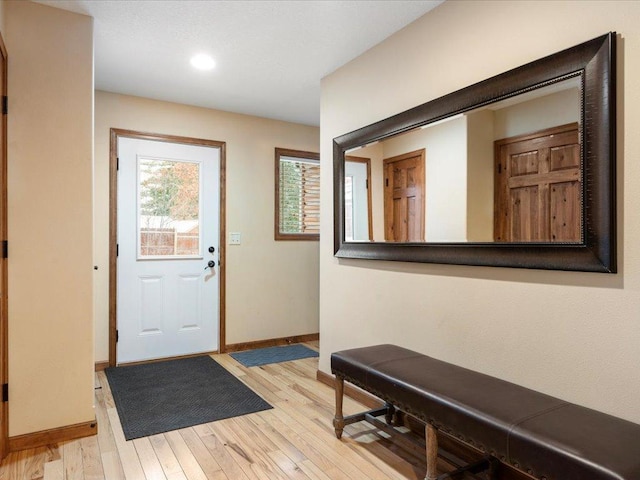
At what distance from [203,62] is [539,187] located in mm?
2421

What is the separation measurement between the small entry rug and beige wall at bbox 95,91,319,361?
18cm

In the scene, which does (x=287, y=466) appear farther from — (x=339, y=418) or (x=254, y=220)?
(x=254, y=220)

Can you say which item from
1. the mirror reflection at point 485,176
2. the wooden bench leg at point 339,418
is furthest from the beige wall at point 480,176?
the wooden bench leg at point 339,418

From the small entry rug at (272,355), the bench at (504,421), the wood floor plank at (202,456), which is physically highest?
the bench at (504,421)

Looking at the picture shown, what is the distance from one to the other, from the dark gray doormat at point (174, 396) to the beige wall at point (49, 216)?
354mm

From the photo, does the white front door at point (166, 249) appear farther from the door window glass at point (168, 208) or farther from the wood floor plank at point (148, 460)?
the wood floor plank at point (148, 460)

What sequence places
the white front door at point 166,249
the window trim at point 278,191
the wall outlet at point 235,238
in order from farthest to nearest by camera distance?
the window trim at point 278,191 → the wall outlet at point 235,238 → the white front door at point 166,249

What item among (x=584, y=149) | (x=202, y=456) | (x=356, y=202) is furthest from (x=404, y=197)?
(x=202, y=456)

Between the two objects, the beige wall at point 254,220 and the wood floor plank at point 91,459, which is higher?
the beige wall at point 254,220

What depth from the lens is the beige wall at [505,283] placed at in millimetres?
1487

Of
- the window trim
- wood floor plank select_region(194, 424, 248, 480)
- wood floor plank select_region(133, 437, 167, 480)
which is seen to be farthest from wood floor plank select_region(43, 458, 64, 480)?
the window trim

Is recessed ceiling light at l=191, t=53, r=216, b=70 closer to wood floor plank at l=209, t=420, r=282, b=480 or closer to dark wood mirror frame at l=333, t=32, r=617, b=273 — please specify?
dark wood mirror frame at l=333, t=32, r=617, b=273

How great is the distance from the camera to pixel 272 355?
4.05 m

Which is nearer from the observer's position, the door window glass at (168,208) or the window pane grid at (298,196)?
the door window glass at (168,208)
